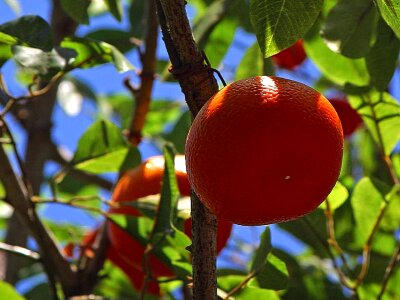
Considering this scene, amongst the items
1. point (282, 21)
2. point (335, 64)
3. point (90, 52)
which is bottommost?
point (335, 64)

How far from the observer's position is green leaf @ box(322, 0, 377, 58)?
4.05 ft

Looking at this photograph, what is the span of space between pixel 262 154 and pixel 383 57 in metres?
0.48

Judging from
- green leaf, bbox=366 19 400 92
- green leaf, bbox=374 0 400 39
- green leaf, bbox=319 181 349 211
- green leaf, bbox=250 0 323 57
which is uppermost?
green leaf, bbox=374 0 400 39

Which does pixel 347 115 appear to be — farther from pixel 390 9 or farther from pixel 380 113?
pixel 390 9

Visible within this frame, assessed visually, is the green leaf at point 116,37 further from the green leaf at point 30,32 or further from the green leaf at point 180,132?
the green leaf at point 30,32

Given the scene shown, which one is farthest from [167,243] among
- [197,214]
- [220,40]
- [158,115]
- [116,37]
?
[158,115]

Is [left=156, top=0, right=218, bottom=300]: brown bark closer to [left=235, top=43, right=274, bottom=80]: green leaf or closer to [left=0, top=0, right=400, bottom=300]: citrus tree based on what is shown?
[left=0, top=0, right=400, bottom=300]: citrus tree

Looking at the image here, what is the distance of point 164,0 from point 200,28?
0.56m

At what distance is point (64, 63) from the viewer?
1.24 m

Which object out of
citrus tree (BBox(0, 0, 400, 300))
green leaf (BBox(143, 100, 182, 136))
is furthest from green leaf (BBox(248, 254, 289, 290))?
green leaf (BBox(143, 100, 182, 136))

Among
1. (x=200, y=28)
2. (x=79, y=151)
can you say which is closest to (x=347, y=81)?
(x=200, y=28)

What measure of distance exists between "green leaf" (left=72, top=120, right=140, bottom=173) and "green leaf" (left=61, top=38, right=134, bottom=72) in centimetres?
21

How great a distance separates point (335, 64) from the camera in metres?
1.53

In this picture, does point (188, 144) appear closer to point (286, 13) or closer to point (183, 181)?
point (286, 13)
